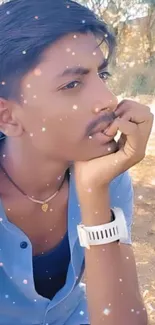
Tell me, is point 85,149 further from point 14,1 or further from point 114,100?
Answer: point 14,1

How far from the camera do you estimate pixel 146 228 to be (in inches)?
143

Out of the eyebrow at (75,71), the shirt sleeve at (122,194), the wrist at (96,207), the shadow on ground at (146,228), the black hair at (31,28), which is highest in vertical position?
the black hair at (31,28)

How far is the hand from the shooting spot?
4.48ft

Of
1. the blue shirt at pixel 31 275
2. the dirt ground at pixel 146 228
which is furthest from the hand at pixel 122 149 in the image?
the dirt ground at pixel 146 228

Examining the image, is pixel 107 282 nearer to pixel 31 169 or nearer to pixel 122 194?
pixel 122 194

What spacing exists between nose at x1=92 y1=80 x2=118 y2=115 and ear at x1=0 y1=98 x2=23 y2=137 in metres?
0.23

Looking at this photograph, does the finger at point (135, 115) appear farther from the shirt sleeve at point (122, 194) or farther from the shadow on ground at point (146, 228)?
the shadow on ground at point (146, 228)

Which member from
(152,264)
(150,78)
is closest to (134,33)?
(150,78)

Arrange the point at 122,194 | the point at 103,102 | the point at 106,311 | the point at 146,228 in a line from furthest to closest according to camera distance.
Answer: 1. the point at 146,228
2. the point at 122,194
3. the point at 106,311
4. the point at 103,102

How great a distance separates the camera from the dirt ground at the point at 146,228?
2.91 metres

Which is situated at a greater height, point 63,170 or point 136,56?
point 63,170

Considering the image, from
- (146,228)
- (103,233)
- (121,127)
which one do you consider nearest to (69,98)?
(121,127)

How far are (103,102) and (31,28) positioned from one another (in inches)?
9.5

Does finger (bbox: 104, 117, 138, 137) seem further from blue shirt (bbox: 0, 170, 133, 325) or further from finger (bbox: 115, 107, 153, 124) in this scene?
blue shirt (bbox: 0, 170, 133, 325)
